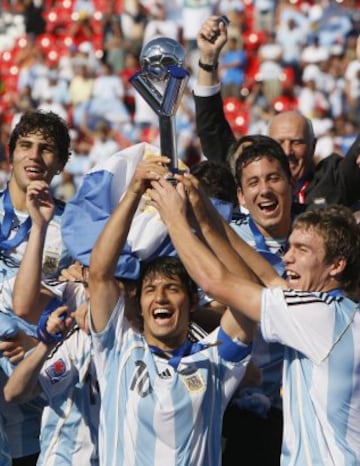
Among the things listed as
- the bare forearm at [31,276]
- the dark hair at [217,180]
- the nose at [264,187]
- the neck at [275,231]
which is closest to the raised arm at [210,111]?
the dark hair at [217,180]

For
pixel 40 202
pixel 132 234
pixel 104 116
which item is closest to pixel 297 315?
pixel 132 234

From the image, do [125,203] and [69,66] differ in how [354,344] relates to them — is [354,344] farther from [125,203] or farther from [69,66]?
[69,66]

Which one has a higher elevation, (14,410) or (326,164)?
(326,164)

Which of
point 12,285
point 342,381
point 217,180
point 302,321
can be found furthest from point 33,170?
point 342,381

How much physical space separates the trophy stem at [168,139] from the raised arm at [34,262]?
39.2 inches

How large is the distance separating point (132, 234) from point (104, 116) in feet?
46.0

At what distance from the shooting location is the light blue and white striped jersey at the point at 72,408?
17.4 feet

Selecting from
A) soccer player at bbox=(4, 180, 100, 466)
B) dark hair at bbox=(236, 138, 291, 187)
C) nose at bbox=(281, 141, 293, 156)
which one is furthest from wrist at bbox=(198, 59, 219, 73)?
soccer player at bbox=(4, 180, 100, 466)

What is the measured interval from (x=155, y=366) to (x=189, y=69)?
13727 millimetres

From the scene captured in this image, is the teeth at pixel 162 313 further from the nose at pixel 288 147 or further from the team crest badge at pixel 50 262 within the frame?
the nose at pixel 288 147

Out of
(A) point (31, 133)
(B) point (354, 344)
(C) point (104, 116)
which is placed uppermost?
(C) point (104, 116)

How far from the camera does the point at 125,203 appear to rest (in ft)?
15.0

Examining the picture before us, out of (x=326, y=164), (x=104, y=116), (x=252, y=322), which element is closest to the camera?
(x=252, y=322)

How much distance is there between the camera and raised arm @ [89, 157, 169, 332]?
4531 mm
